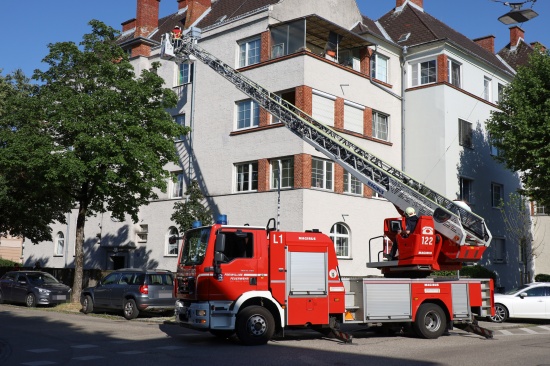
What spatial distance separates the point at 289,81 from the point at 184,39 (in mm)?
5581

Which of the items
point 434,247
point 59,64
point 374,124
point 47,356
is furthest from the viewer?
point 374,124

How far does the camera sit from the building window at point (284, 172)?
85.1ft

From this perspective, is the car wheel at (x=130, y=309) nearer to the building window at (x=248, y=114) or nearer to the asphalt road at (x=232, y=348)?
the asphalt road at (x=232, y=348)

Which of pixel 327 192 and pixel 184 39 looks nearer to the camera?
pixel 327 192

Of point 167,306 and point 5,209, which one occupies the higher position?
point 5,209

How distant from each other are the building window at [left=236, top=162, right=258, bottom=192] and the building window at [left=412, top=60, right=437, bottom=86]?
1029cm

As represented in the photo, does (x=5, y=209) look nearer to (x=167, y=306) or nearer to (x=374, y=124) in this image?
(x=167, y=306)

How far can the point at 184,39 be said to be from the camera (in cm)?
2830

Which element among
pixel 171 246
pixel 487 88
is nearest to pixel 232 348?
pixel 171 246

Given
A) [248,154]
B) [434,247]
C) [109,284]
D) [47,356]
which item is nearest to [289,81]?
[248,154]

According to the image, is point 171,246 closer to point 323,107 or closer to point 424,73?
point 323,107

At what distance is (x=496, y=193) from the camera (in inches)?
1369

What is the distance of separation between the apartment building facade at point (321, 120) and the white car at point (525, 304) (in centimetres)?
793

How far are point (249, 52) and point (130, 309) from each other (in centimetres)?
1417
